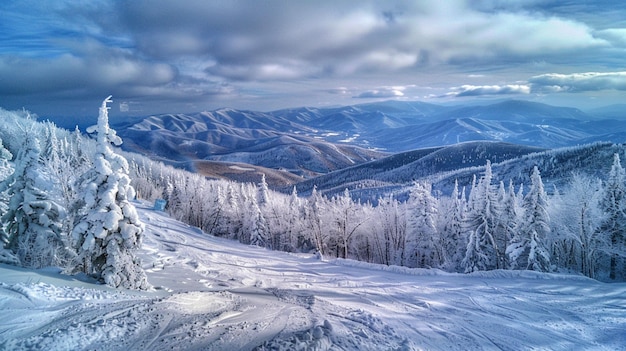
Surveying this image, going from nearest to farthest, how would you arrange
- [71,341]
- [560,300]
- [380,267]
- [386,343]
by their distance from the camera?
[71,341]
[386,343]
[560,300]
[380,267]

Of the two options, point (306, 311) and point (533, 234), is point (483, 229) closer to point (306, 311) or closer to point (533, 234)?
point (533, 234)

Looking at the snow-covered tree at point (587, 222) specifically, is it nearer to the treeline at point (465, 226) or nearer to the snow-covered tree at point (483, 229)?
the treeline at point (465, 226)


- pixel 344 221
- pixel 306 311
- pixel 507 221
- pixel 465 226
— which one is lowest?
pixel 306 311

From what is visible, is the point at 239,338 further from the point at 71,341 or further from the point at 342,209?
the point at 342,209

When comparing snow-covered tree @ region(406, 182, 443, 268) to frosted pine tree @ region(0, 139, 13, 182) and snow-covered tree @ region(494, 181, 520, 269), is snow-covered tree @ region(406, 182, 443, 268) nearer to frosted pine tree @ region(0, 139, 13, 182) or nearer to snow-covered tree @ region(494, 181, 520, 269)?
snow-covered tree @ region(494, 181, 520, 269)

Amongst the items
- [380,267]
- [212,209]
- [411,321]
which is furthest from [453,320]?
[212,209]

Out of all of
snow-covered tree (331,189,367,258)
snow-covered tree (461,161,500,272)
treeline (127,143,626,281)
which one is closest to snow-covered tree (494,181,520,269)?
treeline (127,143,626,281)

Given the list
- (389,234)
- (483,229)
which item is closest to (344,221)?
(389,234)
